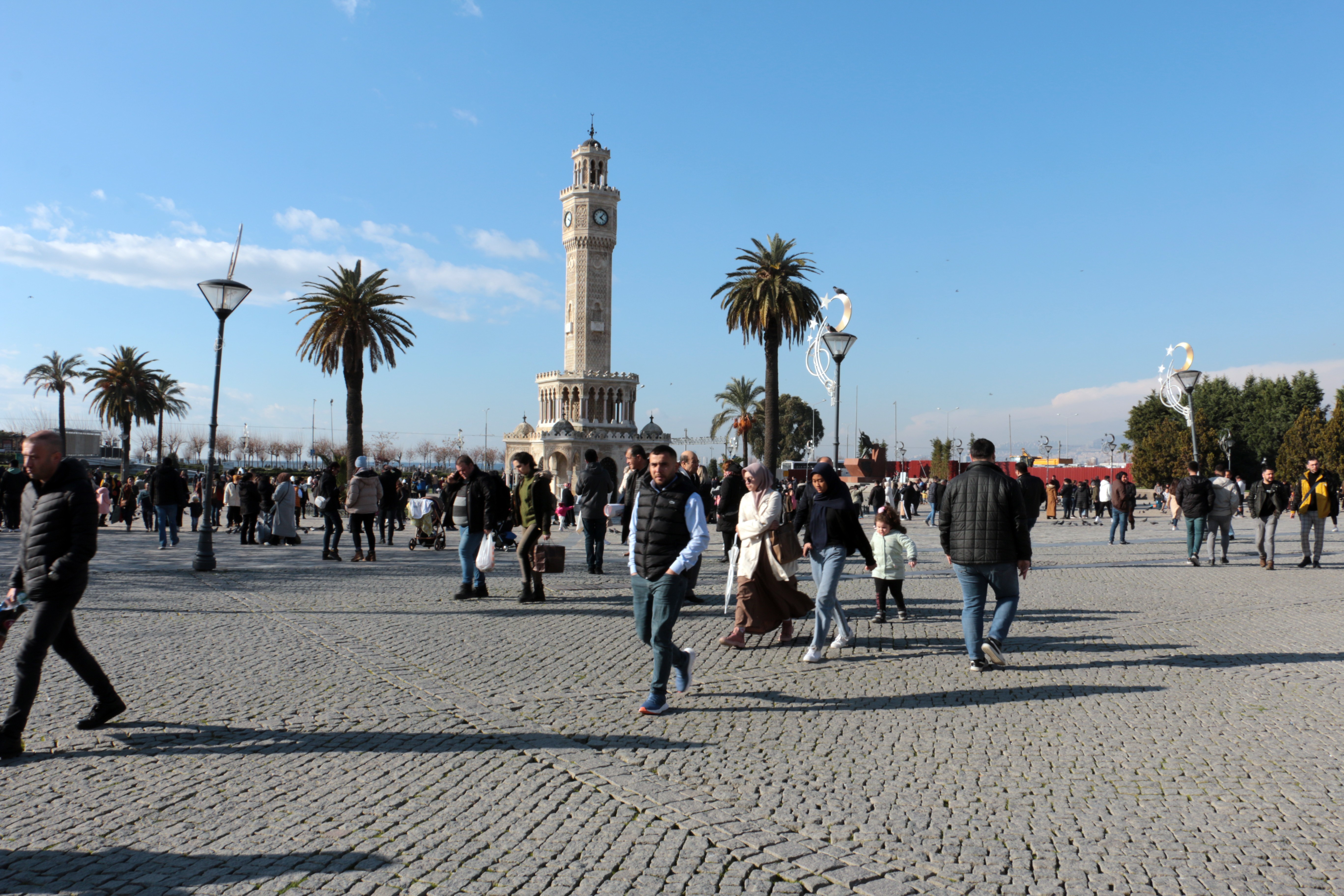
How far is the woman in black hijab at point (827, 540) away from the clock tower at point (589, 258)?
71079 mm

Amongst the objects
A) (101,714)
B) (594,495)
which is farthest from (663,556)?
(594,495)

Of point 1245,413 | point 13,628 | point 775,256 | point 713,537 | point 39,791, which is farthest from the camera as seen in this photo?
point 1245,413

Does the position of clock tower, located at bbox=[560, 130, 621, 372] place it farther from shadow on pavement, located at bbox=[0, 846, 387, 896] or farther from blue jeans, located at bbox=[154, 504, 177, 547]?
shadow on pavement, located at bbox=[0, 846, 387, 896]

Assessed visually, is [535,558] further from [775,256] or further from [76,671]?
[775,256]

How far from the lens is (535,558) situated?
10531 millimetres

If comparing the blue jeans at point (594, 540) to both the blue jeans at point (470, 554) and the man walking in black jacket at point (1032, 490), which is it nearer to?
the blue jeans at point (470, 554)

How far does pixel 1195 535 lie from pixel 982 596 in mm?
10364

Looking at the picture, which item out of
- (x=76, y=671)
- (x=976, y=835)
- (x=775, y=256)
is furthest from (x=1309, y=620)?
(x=775, y=256)

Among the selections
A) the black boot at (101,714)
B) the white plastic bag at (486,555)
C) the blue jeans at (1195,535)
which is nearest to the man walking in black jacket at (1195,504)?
the blue jeans at (1195,535)

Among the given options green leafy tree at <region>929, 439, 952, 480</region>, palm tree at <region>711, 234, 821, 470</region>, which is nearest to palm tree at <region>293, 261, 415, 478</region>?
palm tree at <region>711, 234, 821, 470</region>

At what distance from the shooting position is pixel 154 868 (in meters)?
3.49

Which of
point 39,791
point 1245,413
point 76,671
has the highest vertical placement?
point 1245,413

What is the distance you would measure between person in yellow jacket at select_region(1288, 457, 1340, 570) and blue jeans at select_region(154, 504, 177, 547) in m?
18.8

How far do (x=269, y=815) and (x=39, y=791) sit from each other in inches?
47.0
